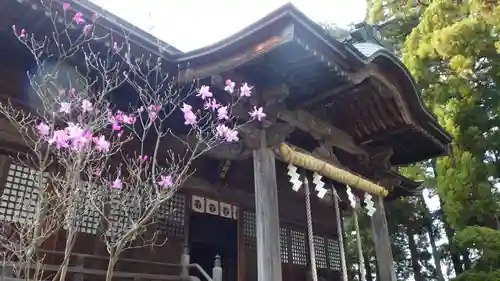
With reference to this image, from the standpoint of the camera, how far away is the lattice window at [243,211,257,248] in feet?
25.8

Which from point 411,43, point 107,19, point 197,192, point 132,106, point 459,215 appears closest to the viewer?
point 107,19

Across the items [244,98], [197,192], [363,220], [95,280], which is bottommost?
[95,280]

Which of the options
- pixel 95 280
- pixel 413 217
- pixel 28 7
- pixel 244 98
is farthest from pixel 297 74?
pixel 413 217

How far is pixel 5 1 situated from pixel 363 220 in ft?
54.5

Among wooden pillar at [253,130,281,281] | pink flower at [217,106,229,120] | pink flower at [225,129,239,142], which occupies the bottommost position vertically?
wooden pillar at [253,130,281,281]

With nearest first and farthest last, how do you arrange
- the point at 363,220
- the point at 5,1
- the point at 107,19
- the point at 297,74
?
1. the point at 5,1
2. the point at 107,19
3. the point at 297,74
4. the point at 363,220

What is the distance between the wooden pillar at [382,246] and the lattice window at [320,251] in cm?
241

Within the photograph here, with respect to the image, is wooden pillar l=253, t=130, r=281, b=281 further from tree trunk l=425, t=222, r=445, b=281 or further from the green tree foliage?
tree trunk l=425, t=222, r=445, b=281

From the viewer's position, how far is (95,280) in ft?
18.2

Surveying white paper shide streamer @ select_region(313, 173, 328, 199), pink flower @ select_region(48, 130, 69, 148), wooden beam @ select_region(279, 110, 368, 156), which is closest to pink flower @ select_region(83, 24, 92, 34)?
pink flower @ select_region(48, 130, 69, 148)

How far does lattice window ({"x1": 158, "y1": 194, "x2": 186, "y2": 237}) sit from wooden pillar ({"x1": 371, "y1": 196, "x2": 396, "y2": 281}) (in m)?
3.46

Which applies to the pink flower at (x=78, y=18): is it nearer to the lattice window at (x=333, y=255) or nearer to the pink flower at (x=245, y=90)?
the pink flower at (x=245, y=90)

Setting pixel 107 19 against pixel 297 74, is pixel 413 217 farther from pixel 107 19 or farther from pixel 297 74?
pixel 107 19

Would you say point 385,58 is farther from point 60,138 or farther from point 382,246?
point 60,138
